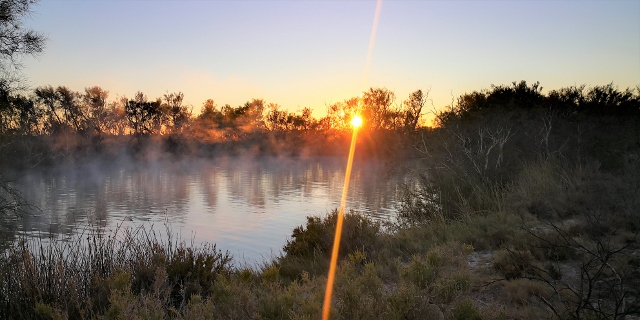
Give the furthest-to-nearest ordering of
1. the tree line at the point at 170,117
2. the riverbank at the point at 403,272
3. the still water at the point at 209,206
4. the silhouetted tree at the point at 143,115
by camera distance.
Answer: the silhouetted tree at the point at 143,115 < the tree line at the point at 170,117 < the still water at the point at 209,206 < the riverbank at the point at 403,272

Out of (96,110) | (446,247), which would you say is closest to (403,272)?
(446,247)

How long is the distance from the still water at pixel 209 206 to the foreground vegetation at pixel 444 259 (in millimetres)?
1916

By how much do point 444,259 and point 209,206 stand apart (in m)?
14.9

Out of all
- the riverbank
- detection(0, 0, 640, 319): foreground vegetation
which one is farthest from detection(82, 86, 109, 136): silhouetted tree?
the riverbank

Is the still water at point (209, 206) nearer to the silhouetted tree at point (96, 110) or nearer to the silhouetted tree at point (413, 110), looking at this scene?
the silhouetted tree at point (413, 110)

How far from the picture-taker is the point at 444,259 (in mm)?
5254

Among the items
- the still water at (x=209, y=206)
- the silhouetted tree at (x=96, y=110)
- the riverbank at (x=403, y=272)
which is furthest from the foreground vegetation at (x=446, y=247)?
the silhouetted tree at (x=96, y=110)

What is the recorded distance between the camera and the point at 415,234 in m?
8.95

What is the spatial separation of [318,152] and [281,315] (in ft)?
212

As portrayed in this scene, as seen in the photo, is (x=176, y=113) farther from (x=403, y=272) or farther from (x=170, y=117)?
(x=403, y=272)

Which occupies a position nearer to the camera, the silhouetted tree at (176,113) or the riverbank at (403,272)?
the riverbank at (403,272)

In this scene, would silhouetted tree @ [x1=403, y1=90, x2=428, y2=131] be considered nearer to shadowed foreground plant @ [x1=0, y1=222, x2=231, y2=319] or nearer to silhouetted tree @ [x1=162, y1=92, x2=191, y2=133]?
shadowed foreground plant @ [x1=0, y1=222, x2=231, y2=319]

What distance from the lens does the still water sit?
41.4 ft

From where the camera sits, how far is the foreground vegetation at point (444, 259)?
3.92 m
